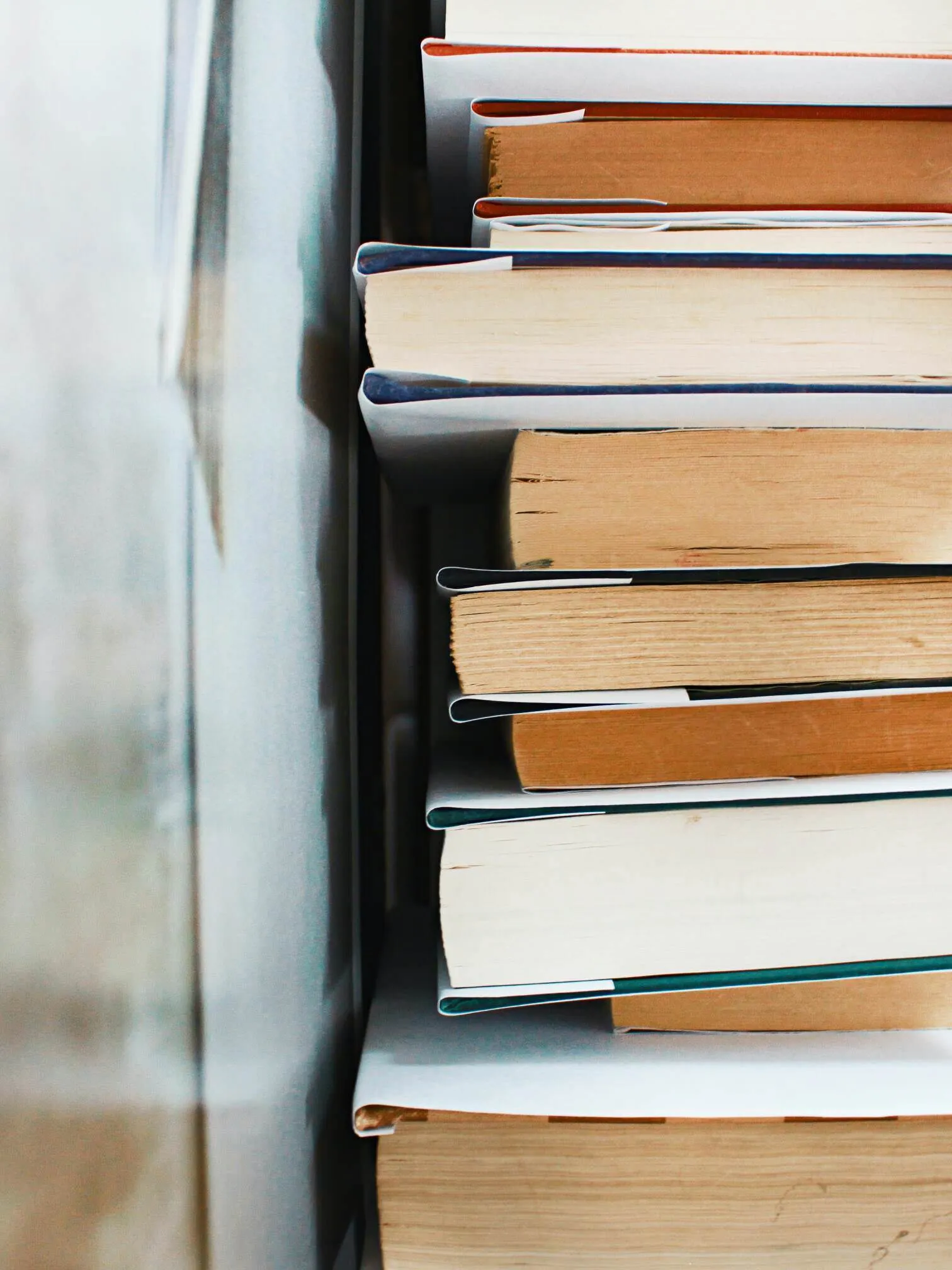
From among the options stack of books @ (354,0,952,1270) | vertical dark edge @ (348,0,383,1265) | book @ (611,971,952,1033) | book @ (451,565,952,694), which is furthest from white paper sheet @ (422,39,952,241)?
book @ (611,971,952,1033)

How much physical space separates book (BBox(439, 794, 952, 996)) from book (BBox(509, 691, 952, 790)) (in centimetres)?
2

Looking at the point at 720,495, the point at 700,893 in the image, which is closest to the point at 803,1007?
the point at 700,893

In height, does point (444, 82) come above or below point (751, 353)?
above

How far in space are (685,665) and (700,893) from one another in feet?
0.33

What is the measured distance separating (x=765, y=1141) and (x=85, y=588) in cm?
35

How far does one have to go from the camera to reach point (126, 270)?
0.71 ft

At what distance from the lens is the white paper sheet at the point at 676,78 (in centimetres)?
38

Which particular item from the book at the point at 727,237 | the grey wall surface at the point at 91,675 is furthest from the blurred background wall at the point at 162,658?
the book at the point at 727,237

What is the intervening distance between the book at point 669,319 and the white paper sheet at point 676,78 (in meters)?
0.09

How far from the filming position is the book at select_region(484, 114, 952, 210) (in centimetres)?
41

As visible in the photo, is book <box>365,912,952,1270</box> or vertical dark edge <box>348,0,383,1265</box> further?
vertical dark edge <box>348,0,383,1265</box>

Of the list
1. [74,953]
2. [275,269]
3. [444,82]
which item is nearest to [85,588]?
[74,953]

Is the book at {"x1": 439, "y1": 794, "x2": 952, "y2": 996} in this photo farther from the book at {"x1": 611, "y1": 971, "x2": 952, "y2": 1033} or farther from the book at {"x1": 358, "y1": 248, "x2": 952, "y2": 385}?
the book at {"x1": 358, "y1": 248, "x2": 952, "y2": 385}

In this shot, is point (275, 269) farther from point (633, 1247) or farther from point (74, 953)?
point (633, 1247)
